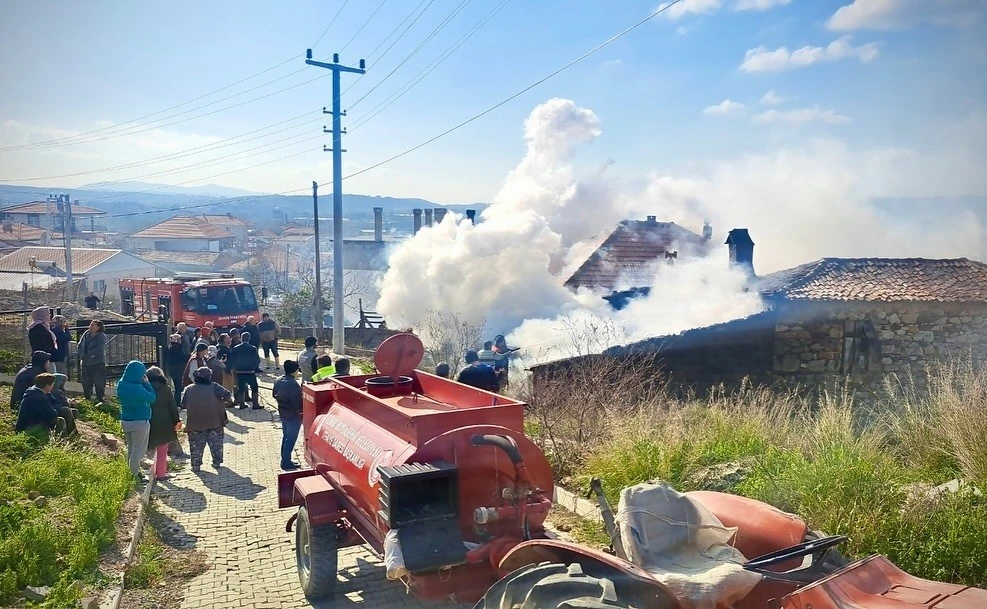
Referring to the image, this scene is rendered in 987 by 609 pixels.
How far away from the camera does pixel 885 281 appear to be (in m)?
16.8

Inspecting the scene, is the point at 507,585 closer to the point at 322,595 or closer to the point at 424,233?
the point at 322,595

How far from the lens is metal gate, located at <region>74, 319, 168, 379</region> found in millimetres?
12648

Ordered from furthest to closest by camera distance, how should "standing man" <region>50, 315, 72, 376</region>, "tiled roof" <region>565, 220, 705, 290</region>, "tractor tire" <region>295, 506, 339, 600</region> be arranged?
1. "tiled roof" <region>565, 220, 705, 290</region>
2. "standing man" <region>50, 315, 72, 376</region>
3. "tractor tire" <region>295, 506, 339, 600</region>

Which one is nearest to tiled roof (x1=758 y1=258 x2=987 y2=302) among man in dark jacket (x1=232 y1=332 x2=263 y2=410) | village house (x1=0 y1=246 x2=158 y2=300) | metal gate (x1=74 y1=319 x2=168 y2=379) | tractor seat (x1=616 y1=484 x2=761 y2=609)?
man in dark jacket (x1=232 y1=332 x2=263 y2=410)

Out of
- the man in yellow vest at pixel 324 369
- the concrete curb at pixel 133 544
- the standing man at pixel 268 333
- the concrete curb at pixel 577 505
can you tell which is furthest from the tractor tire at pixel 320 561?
the standing man at pixel 268 333

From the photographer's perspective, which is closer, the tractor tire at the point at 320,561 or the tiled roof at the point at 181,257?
the tractor tire at the point at 320,561

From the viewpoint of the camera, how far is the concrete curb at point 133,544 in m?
5.20

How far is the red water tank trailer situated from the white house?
7229 centimetres

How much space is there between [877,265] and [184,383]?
17.0 meters

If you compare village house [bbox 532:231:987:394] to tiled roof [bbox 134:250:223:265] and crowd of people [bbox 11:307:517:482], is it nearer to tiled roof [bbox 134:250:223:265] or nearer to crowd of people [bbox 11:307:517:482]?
crowd of people [bbox 11:307:517:482]

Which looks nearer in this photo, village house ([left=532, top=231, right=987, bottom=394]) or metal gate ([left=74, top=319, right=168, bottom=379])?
metal gate ([left=74, top=319, right=168, bottom=379])

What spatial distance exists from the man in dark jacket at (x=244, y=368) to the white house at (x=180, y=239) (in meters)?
63.8

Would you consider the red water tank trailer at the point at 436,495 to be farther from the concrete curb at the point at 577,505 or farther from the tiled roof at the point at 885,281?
the tiled roof at the point at 885,281

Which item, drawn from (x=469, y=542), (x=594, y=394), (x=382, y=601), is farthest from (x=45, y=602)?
(x=594, y=394)
